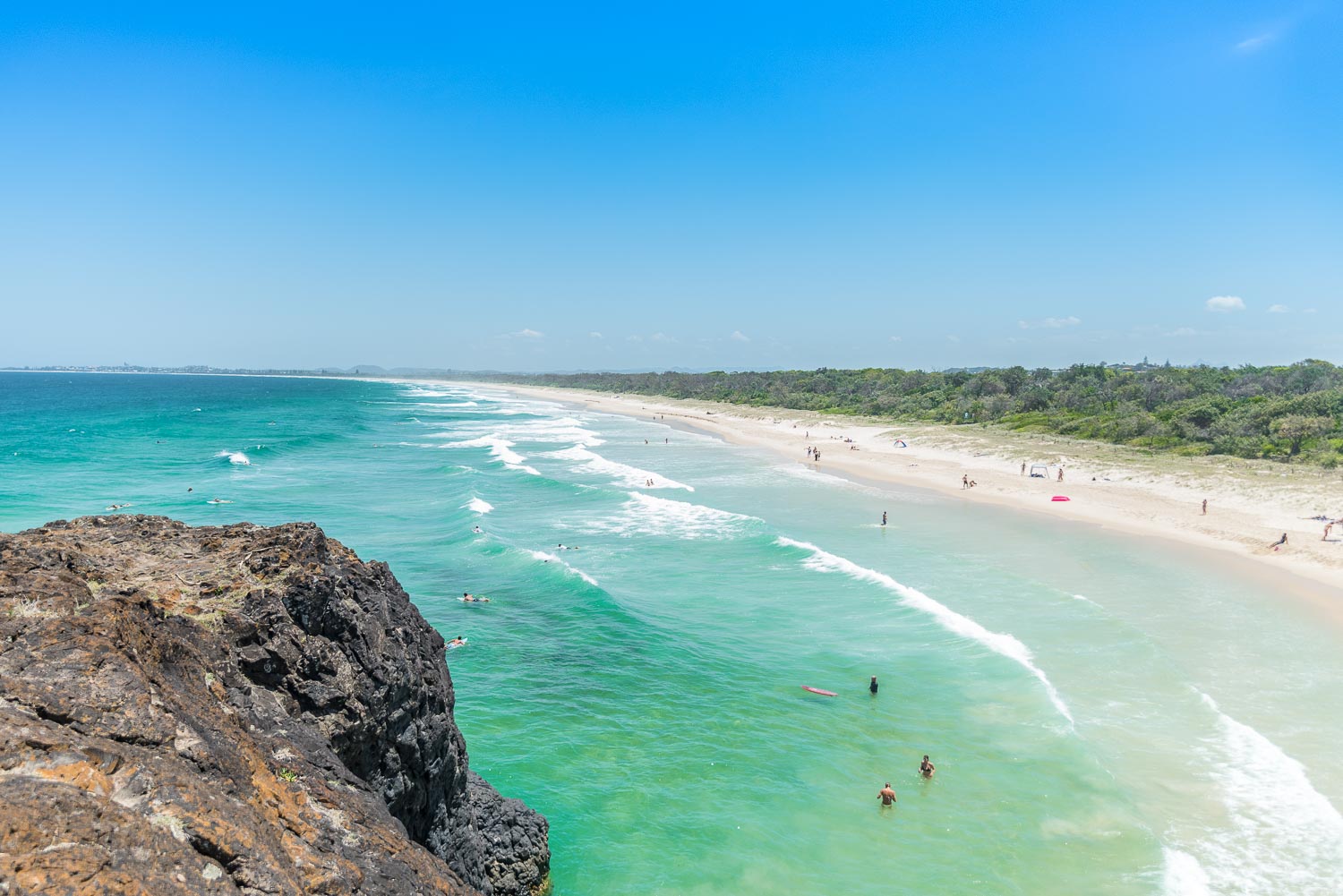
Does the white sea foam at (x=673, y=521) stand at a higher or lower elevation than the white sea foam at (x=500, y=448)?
lower

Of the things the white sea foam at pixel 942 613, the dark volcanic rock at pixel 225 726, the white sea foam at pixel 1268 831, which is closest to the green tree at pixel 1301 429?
the white sea foam at pixel 942 613

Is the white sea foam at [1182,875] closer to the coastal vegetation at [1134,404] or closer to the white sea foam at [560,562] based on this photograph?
the white sea foam at [560,562]

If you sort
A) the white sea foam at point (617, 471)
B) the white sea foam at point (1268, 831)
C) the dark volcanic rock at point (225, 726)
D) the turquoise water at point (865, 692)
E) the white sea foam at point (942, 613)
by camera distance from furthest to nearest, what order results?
the white sea foam at point (617, 471)
the white sea foam at point (942, 613)
the turquoise water at point (865, 692)
the white sea foam at point (1268, 831)
the dark volcanic rock at point (225, 726)

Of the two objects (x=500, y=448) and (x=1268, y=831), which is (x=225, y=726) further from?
(x=500, y=448)

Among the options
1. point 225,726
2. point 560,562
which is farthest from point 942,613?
point 225,726

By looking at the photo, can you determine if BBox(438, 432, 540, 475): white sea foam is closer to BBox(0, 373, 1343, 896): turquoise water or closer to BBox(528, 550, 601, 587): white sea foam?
BBox(0, 373, 1343, 896): turquoise water

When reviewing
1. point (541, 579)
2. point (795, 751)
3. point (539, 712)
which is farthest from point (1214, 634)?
point (541, 579)
